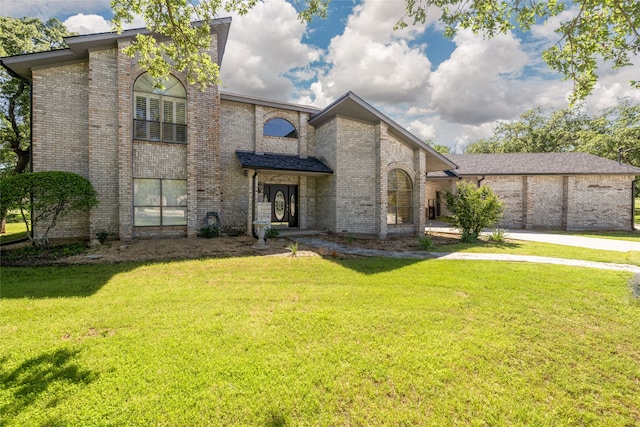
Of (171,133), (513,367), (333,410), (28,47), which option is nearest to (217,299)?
(333,410)

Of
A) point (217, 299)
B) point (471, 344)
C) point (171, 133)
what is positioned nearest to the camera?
point (471, 344)

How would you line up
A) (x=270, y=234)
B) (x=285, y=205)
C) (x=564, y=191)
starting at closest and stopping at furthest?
(x=270, y=234) → (x=285, y=205) → (x=564, y=191)

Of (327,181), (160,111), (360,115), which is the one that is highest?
(360,115)

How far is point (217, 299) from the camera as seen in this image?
5.14 m

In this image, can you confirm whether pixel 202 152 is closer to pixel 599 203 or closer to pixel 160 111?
pixel 160 111

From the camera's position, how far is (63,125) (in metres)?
10.1

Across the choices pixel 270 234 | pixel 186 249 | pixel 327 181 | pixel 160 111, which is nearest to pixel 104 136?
pixel 160 111

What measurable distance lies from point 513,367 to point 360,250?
6.79 meters

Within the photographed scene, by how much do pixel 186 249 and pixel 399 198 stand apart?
34.0 feet

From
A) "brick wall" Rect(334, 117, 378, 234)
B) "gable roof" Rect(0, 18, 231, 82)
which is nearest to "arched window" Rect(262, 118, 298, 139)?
"brick wall" Rect(334, 117, 378, 234)

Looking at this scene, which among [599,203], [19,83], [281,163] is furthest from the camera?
[599,203]

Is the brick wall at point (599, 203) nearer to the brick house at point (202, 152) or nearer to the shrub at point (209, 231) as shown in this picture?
the brick house at point (202, 152)

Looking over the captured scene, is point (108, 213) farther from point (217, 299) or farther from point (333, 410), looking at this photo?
point (333, 410)

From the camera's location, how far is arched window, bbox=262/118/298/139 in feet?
46.2
